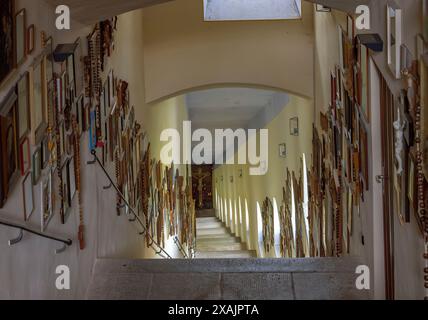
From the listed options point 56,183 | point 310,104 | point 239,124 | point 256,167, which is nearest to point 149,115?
point 310,104

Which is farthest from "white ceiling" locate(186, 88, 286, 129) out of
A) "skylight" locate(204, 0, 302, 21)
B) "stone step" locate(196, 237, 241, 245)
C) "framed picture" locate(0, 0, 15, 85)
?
"framed picture" locate(0, 0, 15, 85)

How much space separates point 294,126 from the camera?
9383mm

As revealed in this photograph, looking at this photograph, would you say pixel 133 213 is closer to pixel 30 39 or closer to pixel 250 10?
pixel 250 10

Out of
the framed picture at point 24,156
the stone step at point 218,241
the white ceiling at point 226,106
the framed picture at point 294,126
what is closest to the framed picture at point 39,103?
the framed picture at point 24,156

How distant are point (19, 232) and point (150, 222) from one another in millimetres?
5189

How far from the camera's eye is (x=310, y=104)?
26.9 feet

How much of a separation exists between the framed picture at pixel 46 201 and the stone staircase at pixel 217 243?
39.3 feet

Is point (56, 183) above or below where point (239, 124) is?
below

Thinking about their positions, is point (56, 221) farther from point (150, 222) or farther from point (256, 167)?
point (256, 167)

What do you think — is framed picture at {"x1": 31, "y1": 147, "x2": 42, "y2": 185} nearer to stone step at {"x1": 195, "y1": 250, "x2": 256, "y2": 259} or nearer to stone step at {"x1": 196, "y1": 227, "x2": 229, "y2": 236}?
stone step at {"x1": 195, "y1": 250, "x2": 256, "y2": 259}
